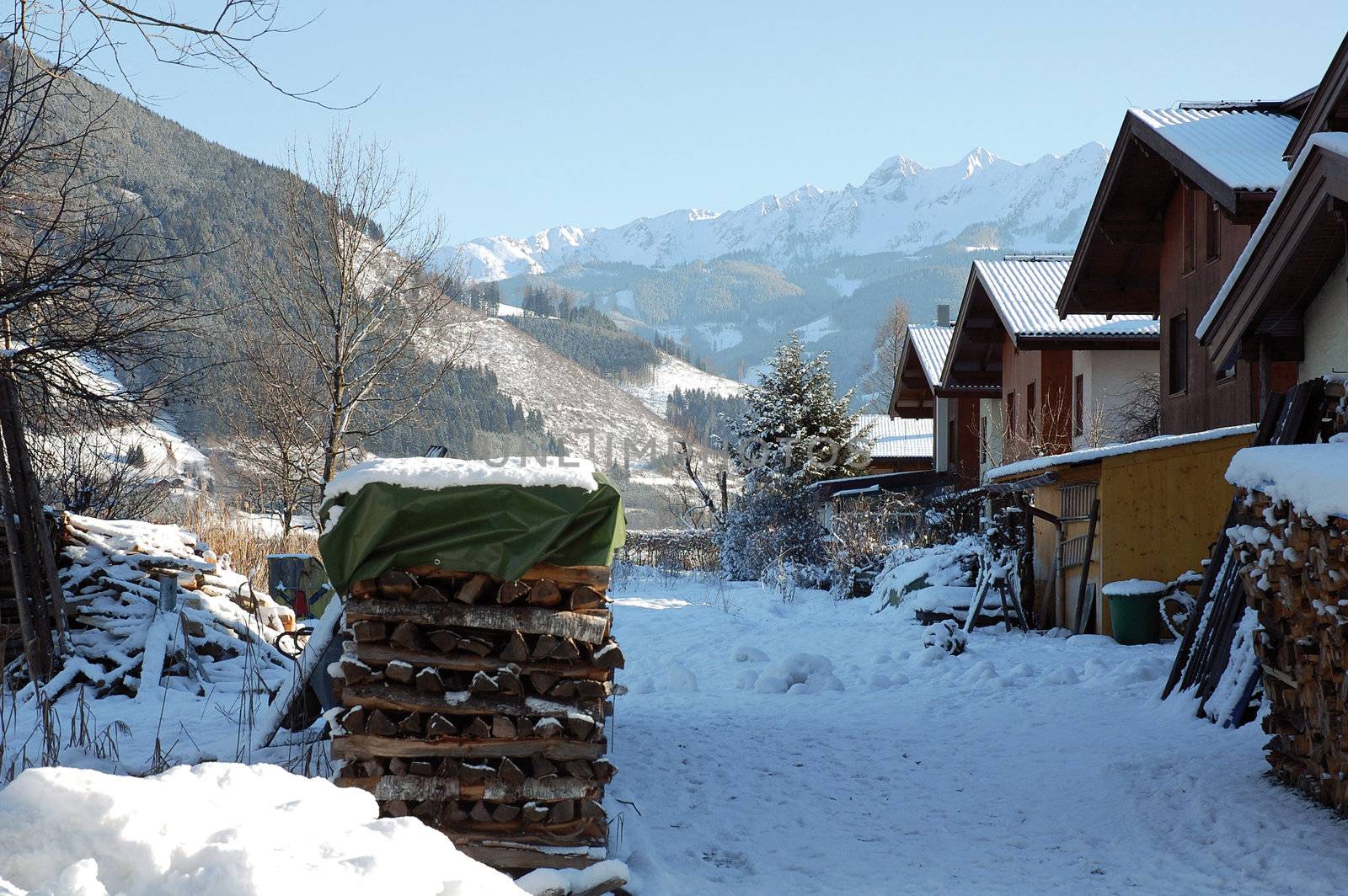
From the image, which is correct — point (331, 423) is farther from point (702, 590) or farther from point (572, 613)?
point (572, 613)

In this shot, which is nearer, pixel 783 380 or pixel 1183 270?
pixel 1183 270

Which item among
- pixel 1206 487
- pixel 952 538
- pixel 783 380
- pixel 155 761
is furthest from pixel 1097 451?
pixel 783 380

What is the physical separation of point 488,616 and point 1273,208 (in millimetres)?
8269

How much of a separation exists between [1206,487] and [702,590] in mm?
11838

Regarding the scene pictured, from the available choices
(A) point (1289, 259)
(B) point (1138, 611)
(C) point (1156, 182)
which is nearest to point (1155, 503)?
(B) point (1138, 611)

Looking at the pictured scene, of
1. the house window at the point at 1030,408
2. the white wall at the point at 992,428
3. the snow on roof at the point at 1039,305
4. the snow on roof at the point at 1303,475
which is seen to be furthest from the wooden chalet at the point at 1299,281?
the white wall at the point at 992,428

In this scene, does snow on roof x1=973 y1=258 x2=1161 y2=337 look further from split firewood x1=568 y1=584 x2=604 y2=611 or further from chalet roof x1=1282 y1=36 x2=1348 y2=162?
split firewood x1=568 y1=584 x2=604 y2=611

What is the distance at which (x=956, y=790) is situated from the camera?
7086 mm

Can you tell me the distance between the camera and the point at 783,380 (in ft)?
106

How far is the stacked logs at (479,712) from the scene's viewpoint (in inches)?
203

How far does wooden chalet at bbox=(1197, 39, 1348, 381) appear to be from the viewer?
9.09 m

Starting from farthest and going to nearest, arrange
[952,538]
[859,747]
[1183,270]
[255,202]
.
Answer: [255,202], [952,538], [1183,270], [859,747]

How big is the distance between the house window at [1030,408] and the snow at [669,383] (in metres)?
118

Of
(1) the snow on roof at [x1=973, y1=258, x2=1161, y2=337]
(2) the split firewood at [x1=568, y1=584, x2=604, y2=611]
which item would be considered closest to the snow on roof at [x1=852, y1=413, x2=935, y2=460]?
(1) the snow on roof at [x1=973, y1=258, x2=1161, y2=337]
